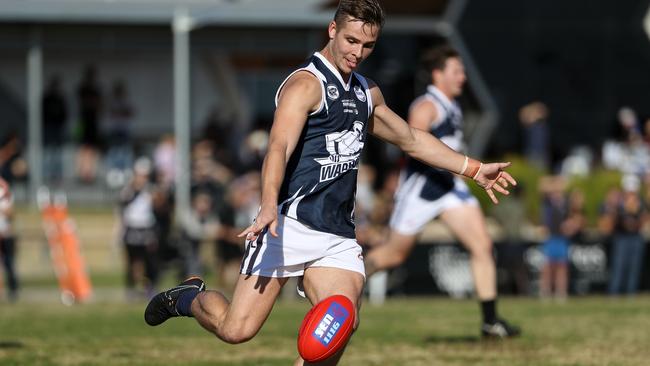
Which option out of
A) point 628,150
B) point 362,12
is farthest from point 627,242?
point 362,12

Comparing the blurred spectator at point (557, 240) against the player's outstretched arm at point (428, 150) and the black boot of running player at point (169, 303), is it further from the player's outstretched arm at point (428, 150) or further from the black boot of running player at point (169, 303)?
the black boot of running player at point (169, 303)

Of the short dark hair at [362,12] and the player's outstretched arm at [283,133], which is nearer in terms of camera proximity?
the player's outstretched arm at [283,133]

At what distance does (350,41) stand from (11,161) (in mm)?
18819

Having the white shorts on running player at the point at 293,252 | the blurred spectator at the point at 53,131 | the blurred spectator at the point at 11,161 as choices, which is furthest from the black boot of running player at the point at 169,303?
the blurred spectator at the point at 53,131

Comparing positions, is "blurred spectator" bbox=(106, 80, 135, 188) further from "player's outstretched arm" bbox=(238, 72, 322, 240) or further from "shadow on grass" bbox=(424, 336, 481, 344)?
"player's outstretched arm" bbox=(238, 72, 322, 240)

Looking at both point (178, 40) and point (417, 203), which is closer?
point (417, 203)

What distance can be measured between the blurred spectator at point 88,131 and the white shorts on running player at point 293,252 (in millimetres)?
22171

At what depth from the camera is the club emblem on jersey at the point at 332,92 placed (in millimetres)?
7355

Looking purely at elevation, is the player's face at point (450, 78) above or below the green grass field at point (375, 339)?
above

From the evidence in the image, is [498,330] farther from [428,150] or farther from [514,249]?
[514,249]

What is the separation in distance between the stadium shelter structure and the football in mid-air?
19241mm

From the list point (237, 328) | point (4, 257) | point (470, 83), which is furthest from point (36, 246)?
point (237, 328)

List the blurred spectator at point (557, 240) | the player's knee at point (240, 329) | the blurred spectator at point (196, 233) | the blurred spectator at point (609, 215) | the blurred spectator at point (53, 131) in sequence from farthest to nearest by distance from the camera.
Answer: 1. the blurred spectator at point (53, 131)
2. the blurred spectator at point (196, 233)
3. the blurred spectator at point (609, 215)
4. the blurred spectator at point (557, 240)
5. the player's knee at point (240, 329)

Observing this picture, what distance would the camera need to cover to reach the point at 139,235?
70.9 ft
